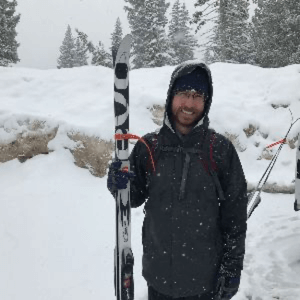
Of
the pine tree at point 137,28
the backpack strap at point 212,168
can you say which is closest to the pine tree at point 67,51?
the pine tree at point 137,28

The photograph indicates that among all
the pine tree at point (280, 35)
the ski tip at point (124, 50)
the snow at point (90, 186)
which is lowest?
the snow at point (90, 186)

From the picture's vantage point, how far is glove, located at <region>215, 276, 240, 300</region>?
7.36ft

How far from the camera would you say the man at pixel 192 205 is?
7.25ft

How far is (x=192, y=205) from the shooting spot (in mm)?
2199

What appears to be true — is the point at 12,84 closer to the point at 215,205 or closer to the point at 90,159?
the point at 90,159

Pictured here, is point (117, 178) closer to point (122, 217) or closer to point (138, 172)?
point (138, 172)

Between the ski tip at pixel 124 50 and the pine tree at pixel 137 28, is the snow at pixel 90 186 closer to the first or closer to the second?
the ski tip at pixel 124 50

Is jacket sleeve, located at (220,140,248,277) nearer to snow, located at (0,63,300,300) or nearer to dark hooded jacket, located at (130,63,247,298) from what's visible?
dark hooded jacket, located at (130,63,247,298)

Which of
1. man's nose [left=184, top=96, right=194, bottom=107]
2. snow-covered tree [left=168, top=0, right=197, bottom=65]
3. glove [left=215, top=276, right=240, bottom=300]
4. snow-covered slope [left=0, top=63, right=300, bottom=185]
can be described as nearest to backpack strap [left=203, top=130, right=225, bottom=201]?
man's nose [left=184, top=96, right=194, bottom=107]

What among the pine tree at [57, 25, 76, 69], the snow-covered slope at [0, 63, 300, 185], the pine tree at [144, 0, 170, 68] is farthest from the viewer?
the pine tree at [57, 25, 76, 69]

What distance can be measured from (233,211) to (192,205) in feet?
1.02

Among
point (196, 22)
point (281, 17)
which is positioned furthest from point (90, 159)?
point (281, 17)

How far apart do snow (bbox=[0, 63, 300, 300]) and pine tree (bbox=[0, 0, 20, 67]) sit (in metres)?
14.2

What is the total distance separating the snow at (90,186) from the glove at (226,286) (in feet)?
7.42
